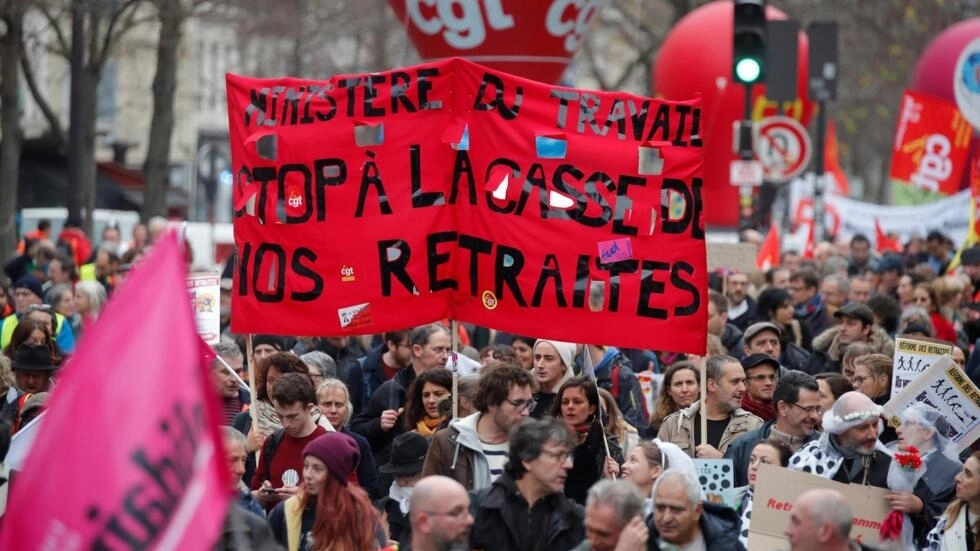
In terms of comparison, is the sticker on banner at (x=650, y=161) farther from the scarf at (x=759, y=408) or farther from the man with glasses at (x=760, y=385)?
the scarf at (x=759, y=408)

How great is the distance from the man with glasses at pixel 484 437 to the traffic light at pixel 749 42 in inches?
391

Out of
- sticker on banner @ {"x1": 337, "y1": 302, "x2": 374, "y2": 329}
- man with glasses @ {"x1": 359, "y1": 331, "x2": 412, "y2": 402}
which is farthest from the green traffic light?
sticker on banner @ {"x1": 337, "y1": 302, "x2": 374, "y2": 329}

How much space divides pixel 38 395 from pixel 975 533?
4.85 meters

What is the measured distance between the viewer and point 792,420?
362 inches

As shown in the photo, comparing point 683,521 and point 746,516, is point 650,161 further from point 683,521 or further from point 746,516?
point 683,521

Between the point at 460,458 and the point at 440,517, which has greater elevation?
the point at 440,517

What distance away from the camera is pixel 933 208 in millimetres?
25812

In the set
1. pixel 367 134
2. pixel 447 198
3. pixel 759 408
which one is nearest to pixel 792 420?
pixel 759 408

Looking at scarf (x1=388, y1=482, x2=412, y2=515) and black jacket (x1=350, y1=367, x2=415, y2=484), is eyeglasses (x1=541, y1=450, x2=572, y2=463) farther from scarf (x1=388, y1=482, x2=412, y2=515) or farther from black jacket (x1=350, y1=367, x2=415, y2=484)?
black jacket (x1=350, y1=367, x2=415, y2=484)

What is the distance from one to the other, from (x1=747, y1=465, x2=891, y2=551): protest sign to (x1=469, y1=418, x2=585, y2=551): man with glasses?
89 centimetres

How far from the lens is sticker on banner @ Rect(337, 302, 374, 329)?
32.2ft

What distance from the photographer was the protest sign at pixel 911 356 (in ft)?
33.8

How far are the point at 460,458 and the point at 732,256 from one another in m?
9.32

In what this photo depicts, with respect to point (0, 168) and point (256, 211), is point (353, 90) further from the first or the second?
point (0, 168)
